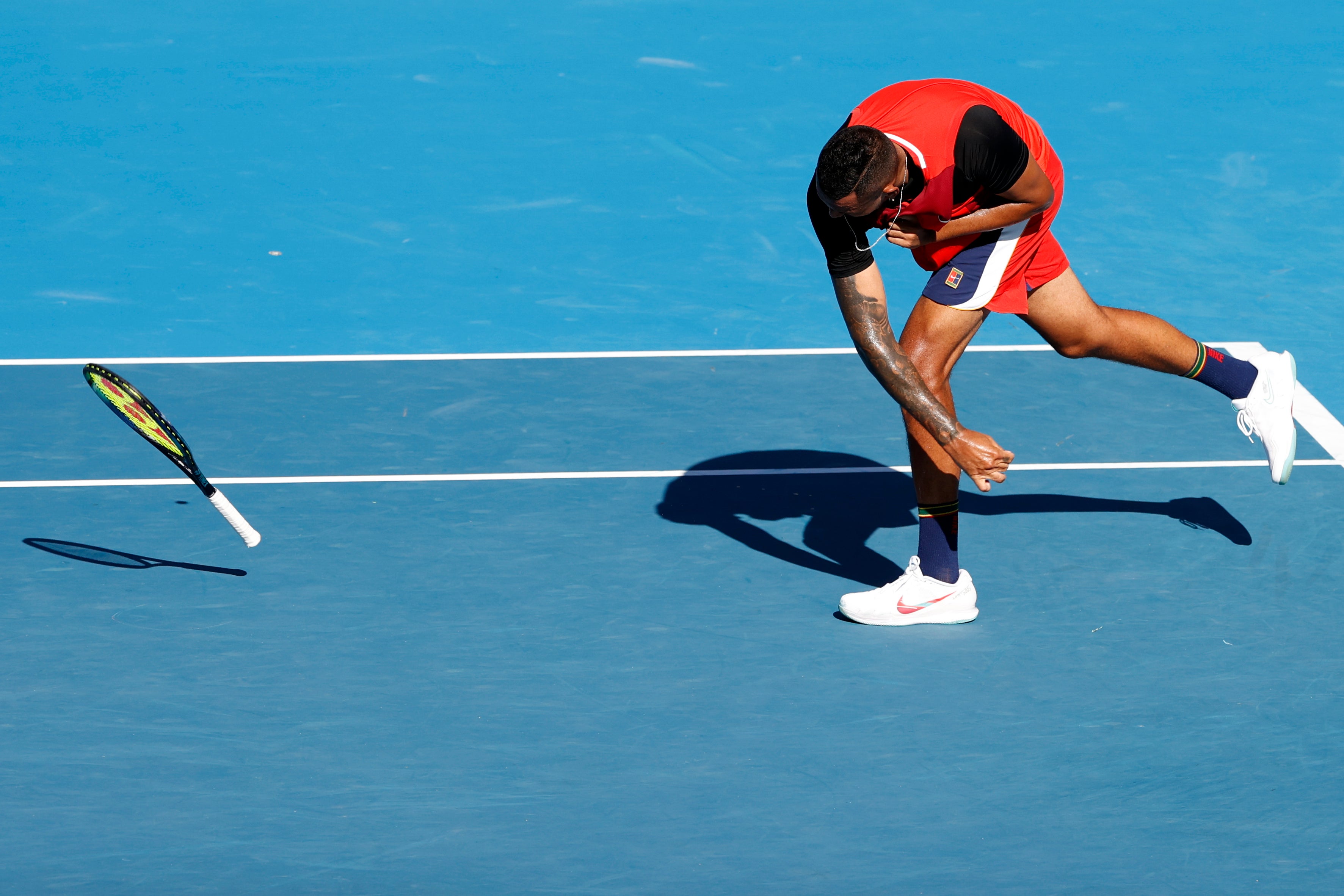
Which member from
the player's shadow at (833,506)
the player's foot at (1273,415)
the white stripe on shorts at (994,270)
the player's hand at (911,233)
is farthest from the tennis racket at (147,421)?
the player's foot at (1273,415)

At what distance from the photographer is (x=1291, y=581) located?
5.86m

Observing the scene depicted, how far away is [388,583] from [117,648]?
0.96 metres

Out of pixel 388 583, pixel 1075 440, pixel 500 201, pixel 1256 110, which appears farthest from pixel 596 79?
pixel 388 583

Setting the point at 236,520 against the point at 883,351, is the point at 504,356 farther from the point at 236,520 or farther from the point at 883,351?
the point at 883,351

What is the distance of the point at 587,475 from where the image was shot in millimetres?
6949

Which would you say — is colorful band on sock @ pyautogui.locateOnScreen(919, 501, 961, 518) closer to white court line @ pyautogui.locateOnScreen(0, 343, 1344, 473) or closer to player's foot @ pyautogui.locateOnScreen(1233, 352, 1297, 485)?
player's foot @ pyautogui.locateOnScreen(1233, 352, 1297, 485)

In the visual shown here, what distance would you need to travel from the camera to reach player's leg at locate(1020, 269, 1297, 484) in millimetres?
5699

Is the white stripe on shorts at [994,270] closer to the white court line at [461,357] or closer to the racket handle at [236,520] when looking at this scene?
the racket handle at [236,520]

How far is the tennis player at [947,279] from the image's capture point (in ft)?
16.3

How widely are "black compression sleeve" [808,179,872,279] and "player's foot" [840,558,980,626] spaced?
1.08 meters

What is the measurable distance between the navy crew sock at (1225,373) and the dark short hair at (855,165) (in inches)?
71.0

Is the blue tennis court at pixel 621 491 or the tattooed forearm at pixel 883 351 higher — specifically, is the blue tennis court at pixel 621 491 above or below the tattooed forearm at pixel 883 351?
below

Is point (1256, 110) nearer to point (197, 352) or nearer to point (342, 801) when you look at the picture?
point (197, 352)

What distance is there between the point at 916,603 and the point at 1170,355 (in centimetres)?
131
